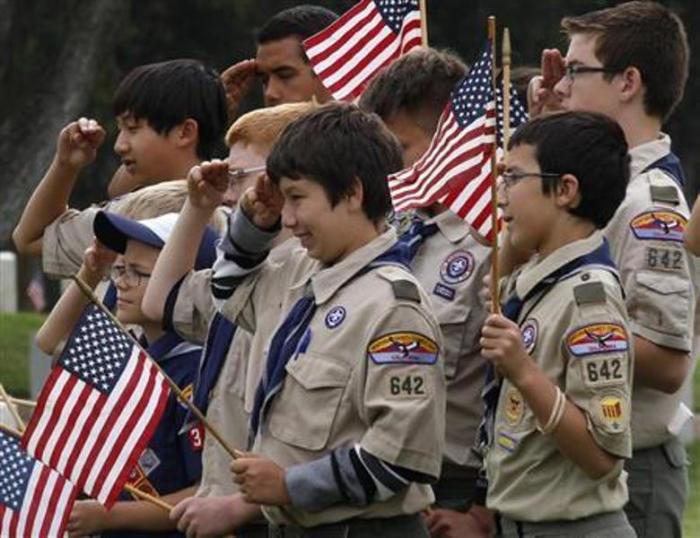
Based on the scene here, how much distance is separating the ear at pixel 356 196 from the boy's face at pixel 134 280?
1.04 metres

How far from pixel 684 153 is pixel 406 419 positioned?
22.7 meters

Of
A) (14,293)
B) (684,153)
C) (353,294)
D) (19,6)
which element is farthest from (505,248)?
(684,153)

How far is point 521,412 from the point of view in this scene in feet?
19.7

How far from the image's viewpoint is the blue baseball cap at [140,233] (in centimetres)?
701

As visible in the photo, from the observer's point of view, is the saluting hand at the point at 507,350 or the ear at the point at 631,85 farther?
the ear at the point at 631,85

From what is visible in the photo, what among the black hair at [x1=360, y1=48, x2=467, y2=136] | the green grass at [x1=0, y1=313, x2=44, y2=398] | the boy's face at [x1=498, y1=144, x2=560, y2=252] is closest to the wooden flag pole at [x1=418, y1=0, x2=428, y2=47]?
the black hair at [x1=360, y1=48, x2=467, y2=136]

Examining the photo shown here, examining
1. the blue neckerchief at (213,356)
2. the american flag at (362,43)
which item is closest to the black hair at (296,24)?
the american flag at (362,43)

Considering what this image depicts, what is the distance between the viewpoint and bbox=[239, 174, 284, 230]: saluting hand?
6.33 m

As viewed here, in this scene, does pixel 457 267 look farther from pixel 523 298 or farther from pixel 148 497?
pixel 148 497

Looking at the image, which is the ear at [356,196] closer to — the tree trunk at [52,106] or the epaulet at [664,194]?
the epaulet at [664,194]

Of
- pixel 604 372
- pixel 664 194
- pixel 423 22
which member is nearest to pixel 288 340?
pixel 604 372

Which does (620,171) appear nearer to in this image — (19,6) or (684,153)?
(19,6)

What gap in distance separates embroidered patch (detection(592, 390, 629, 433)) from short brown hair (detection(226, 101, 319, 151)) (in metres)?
1.45

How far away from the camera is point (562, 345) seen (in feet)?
19.4
